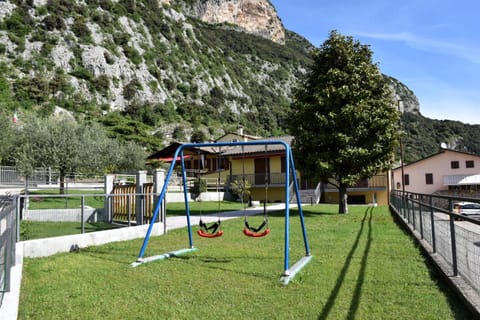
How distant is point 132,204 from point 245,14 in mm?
149114

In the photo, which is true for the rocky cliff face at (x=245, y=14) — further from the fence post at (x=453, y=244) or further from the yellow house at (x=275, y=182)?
the fence post at (x=453, y=244)

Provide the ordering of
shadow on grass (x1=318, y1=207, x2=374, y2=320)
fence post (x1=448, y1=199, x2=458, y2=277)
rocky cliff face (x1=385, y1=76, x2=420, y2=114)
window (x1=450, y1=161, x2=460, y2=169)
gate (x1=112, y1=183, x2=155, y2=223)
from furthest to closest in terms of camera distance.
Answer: rocky cliff face (x1=385, y1=76, x2=420, y2=114) < window (x1=450, y1=161, x2=460, y2=169) < gate (x1=112, y1=183, x2=155, y2=223) < fence post (x1=448, y1=199, x2=458, y2=277) < shadow on grass (x1=318, y1=207, x2=374, y2=320)

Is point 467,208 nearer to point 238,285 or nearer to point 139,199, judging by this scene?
point 238,285

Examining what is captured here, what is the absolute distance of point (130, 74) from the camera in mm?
69125

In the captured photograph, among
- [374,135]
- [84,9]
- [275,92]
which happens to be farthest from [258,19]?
[374,135]

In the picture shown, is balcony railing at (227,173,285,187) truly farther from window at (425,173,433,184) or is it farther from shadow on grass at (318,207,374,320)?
window at (425,173,433,184)

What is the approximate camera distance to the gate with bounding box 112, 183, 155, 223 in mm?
11973

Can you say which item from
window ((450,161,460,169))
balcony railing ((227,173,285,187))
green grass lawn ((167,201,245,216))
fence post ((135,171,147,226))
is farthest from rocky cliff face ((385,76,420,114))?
fence post ((135,171,147,226))

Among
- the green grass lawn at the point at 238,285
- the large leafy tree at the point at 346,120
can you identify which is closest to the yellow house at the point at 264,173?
the large leafy tree at the point at 346,120

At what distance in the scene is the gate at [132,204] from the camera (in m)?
12.0

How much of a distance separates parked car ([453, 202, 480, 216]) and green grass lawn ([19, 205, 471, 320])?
111cm

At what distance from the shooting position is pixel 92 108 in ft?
191

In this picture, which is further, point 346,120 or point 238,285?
point 346,120

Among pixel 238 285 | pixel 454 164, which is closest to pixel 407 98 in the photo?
pixel 454 164
